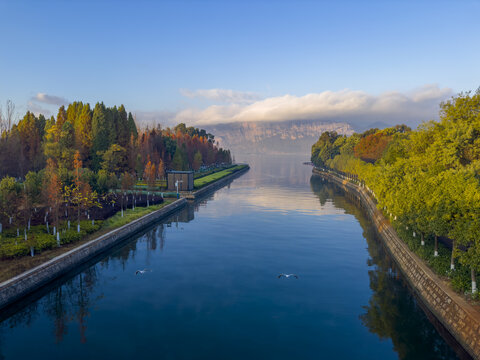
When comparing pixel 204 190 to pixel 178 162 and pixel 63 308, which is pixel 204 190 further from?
pixel 63 308

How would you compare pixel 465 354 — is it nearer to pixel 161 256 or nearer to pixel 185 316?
pixel 185 316

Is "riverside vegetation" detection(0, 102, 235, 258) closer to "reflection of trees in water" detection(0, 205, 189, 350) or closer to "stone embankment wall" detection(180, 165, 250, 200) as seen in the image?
"reflection of trees in water" detection(0, 205, 189, 350)

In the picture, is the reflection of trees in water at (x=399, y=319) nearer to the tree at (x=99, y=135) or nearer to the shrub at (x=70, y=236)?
the shrub at (x=70, y=236)

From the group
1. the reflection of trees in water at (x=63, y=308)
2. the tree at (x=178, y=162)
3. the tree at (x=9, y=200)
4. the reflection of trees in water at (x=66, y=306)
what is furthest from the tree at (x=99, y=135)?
the reflection of trees in water at (x=63, y=308)

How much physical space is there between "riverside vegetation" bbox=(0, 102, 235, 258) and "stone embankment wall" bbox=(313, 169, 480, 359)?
34.1 meters

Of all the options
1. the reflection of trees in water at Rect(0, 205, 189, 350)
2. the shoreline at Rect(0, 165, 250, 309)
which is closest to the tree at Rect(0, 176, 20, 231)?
the shoreline at Rect(0, 165, 250, 309)

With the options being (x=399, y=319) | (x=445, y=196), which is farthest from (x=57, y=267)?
(x=445, y=196)

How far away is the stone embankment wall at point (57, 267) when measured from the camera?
1021 inches

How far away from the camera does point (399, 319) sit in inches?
1023

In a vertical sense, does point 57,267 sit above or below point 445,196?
below

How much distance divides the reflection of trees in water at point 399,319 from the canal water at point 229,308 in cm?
9

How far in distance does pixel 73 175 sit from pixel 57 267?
109 ft

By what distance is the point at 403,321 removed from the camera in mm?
25656

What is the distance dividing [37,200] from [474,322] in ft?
170
